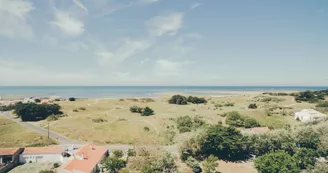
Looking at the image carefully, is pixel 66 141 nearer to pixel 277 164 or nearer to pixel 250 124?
pixel 277 164

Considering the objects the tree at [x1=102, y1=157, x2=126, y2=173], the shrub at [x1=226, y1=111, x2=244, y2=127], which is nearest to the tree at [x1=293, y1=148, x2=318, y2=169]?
the tree at [x1=102, y1=157, x2=126, y2=173]

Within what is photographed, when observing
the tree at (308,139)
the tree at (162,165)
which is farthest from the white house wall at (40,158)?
the tree at (308,139)

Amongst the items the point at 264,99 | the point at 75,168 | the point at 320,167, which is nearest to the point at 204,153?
the point at 320,167

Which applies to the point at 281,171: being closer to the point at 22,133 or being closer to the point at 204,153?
the point at 204,153

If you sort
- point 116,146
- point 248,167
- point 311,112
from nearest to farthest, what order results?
point 248,167 → point 116,146 → point 311,112

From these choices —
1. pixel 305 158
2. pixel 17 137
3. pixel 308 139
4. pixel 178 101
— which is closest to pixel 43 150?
pixel 17 137

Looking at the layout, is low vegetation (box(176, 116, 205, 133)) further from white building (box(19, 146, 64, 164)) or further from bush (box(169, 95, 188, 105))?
bush (box(169, 95, 188, 105))
